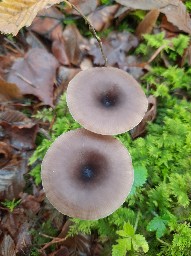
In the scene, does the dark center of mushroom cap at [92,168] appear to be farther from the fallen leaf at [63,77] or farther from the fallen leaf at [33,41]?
the fallen leaf at [33,41]

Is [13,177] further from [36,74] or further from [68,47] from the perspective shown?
[68,47]

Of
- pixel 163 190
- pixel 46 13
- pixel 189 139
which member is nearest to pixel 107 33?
pixel 46 13

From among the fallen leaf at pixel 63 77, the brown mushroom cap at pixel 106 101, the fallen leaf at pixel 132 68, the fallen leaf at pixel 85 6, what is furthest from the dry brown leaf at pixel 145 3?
the brown mushroom cap at pixel 106 101

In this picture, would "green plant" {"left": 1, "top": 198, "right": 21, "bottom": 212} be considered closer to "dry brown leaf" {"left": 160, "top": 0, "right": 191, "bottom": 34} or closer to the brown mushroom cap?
the brown mushroom cap

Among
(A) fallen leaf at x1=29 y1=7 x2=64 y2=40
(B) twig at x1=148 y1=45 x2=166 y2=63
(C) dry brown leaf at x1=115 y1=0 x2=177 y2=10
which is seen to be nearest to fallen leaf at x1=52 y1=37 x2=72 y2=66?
(A) fallen leaf at x1=29 y1=7 x2=64 y2=40

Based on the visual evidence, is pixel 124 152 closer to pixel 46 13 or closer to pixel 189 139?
pixel 189 139

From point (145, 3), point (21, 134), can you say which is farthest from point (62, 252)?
point (145, 3)
